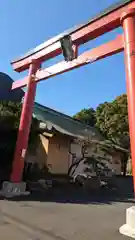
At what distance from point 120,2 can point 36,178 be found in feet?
28.4

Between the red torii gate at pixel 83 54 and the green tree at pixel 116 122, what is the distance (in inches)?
516

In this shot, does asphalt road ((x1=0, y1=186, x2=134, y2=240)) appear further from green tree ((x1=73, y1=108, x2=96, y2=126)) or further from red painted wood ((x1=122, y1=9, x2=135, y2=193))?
A: green tree ((x1=73, y1=108, x2=96, y2=126))

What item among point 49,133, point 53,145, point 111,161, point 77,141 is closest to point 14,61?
point 49,133

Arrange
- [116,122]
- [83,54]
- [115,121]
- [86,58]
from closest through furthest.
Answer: [86,58] < [83,54] < [116,122] < [115,121]

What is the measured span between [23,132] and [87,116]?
26.2m

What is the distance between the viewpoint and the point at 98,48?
8.23 m

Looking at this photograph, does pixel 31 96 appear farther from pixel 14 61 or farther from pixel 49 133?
pixel 49 133

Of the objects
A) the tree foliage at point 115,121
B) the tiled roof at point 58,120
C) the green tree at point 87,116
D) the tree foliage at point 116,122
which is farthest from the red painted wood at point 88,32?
the green tree at point 87,116

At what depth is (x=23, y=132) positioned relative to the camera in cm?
967

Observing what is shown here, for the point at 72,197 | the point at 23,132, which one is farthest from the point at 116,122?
the point at 23,132

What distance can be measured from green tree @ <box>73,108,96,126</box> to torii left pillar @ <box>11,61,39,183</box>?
24.1 meters

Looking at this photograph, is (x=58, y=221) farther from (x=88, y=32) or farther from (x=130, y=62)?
(x=88, y=32)

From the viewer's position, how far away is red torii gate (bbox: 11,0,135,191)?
6.18m

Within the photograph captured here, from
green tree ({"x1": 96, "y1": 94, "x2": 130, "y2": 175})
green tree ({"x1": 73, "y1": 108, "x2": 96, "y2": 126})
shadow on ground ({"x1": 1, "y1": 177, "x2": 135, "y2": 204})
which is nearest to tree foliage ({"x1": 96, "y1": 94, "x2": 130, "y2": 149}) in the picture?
green tree ({"x1": 96, "y1": 94, "x2": 130, "y2": 175})
